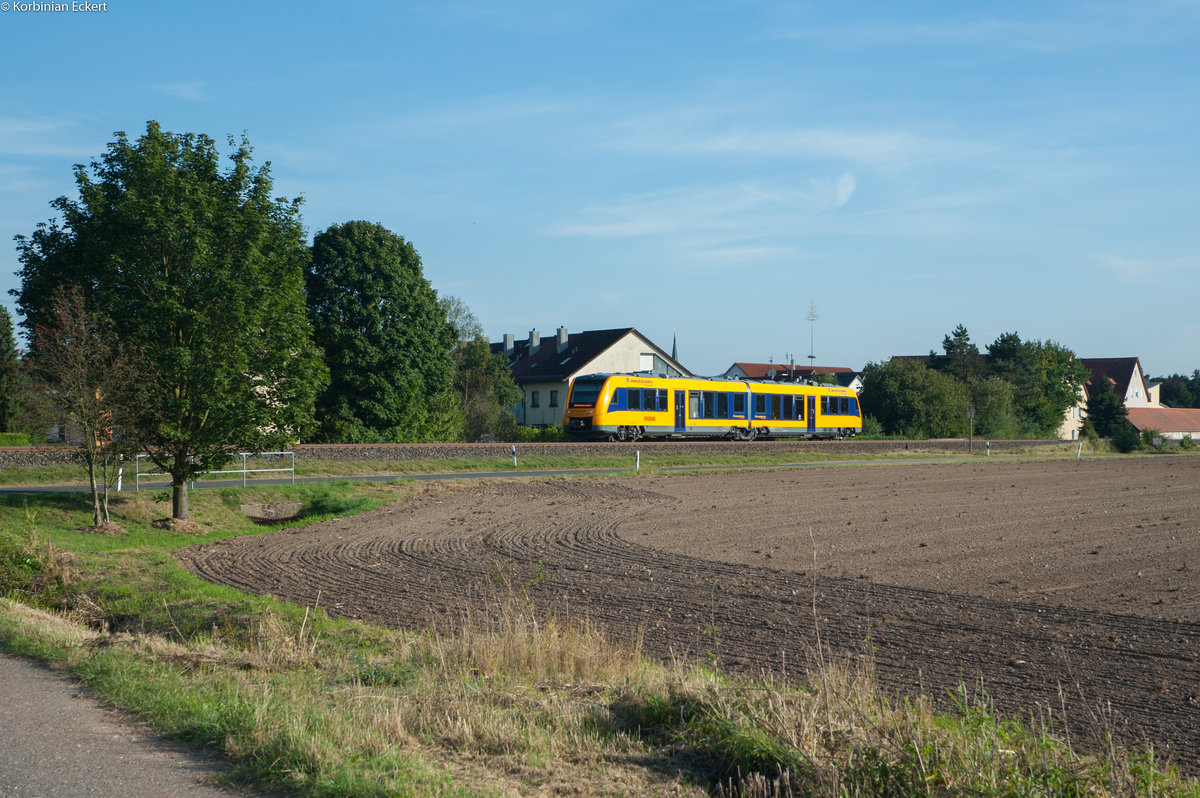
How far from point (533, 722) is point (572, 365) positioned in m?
65.9

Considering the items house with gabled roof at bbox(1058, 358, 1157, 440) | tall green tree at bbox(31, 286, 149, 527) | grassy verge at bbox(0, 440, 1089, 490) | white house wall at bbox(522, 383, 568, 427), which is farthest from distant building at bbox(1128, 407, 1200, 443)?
tall green tree at bbox(31, 286, 149, 527)

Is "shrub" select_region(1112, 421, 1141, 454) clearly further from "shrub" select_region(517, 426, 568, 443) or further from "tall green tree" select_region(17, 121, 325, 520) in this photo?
"tall green tree" select_region(17, 121, 325, 520)

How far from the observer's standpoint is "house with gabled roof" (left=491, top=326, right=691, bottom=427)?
233 ft

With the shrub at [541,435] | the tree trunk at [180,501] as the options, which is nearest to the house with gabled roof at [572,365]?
the shrub at [541,435]

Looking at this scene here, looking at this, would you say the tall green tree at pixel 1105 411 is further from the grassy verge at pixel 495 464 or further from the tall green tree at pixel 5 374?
the tall green tree at pixel 5 374

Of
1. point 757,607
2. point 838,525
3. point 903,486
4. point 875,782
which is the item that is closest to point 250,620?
point 757,607

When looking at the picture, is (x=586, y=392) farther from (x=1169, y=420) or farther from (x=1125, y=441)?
(x=1169, y=420)

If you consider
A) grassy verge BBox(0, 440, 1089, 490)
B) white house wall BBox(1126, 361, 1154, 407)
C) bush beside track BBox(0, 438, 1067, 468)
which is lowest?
grassy verge BBox(0, 440, 1089, 490)

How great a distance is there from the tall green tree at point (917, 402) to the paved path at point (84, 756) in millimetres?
58875

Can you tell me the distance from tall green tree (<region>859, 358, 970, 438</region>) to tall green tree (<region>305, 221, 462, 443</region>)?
104 ft

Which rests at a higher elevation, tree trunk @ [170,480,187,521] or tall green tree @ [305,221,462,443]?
tall green tree @ [305,221,462,443]

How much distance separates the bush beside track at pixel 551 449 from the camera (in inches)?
1042

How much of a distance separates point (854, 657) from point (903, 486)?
24.0 meters

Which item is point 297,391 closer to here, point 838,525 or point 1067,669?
point 838,525
